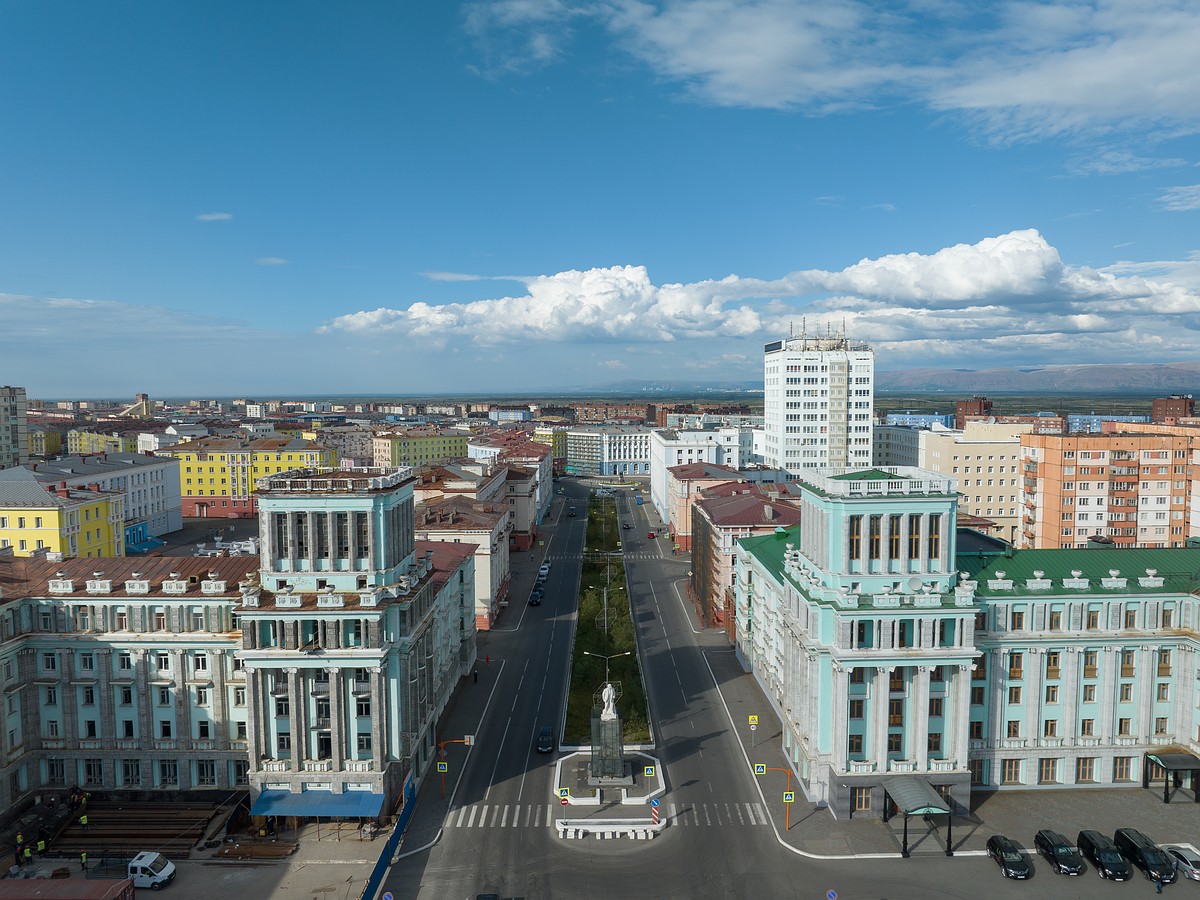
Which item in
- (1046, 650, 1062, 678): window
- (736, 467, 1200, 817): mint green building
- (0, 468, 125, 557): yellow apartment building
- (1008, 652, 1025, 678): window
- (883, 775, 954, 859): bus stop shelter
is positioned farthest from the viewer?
(0, 468, 125, 557): yellow apartment building

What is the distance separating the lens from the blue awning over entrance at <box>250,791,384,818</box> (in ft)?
183

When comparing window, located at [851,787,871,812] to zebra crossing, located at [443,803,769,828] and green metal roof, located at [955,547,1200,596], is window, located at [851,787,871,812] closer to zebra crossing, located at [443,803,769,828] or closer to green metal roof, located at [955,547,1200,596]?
zebra crossing, located at [443,803,769,828]

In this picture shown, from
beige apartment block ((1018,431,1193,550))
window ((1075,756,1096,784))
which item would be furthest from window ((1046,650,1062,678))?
beige apartment block ((1018,431,1193,550))

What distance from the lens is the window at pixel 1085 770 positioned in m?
63.2

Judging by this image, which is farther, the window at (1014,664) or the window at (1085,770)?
the window at (1085,770)

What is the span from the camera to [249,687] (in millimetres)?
57625

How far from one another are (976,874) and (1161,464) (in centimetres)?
9588

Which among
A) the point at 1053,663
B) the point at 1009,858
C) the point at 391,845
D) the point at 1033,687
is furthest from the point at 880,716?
the point at 391,845

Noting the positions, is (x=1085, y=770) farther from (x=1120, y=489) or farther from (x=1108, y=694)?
(x=1120, y=489)

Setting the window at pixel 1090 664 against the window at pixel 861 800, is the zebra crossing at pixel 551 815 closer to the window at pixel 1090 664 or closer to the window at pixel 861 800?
the window at pixel 861 800

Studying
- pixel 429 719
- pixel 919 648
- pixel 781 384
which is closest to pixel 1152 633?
pixel 919 648

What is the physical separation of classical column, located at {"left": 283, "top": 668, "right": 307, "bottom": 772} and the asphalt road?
30.6ft

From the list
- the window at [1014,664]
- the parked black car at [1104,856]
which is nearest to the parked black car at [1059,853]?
the parked black car at [1104,856]

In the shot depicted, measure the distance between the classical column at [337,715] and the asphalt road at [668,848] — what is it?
737 centimetres
